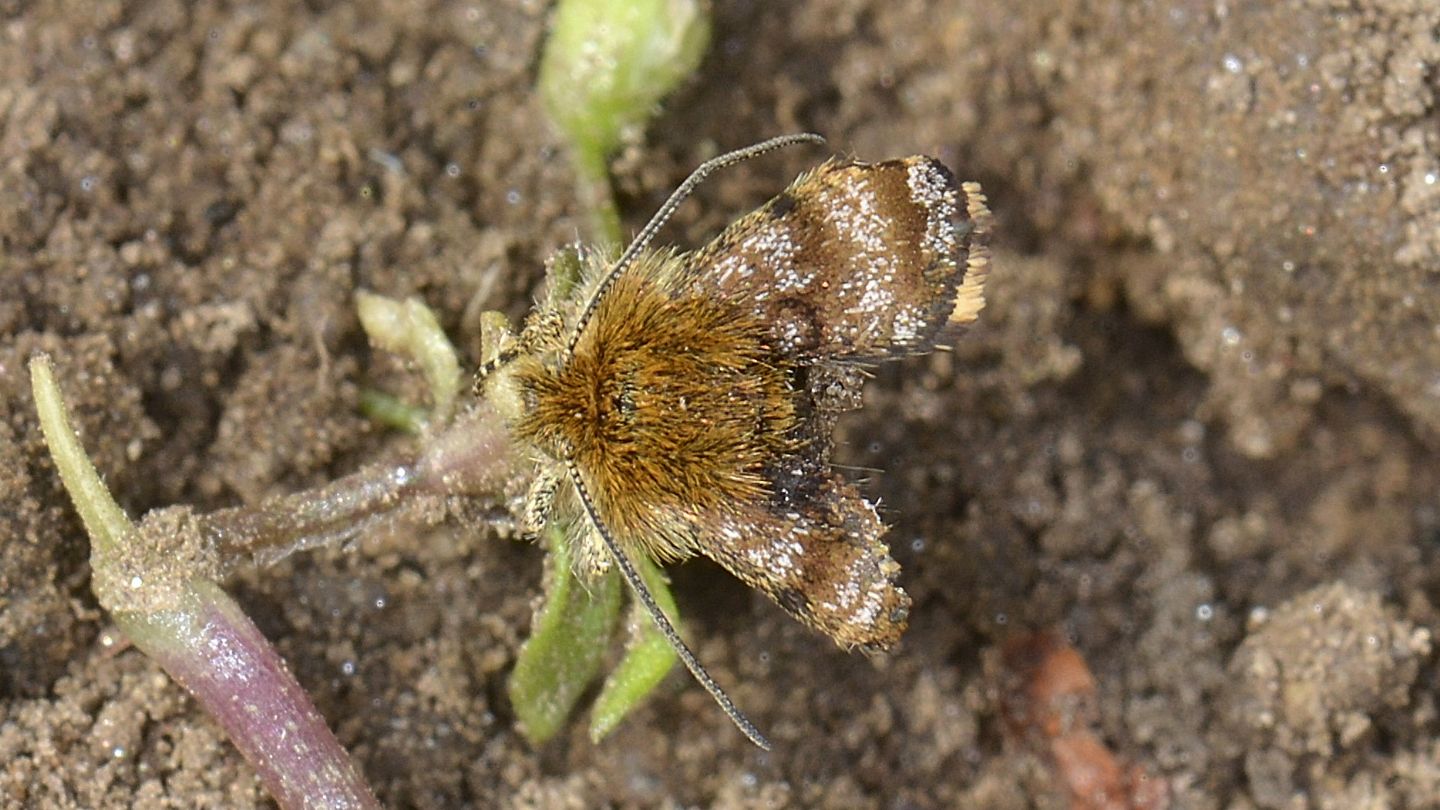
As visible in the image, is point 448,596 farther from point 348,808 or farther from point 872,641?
point 872,641

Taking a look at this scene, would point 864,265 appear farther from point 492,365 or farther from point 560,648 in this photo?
point 560,648

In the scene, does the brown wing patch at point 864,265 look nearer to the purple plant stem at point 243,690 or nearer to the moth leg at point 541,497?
the moth leg at point 541,497

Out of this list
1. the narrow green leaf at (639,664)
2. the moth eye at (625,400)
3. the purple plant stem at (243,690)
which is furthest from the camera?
the narrow green leaf at (639,664)

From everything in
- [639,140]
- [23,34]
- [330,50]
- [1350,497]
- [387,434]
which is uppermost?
[23,34]

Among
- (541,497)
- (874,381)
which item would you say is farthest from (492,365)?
A: (874,381)

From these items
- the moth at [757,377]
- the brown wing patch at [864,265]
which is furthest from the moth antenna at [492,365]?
the brown wing patch at [864,265]

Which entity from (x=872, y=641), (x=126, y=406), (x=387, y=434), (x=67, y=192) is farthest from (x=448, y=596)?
(x=67, y=192)

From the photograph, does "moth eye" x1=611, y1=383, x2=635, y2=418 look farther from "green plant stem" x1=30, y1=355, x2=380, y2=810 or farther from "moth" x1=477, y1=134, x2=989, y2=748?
"green plant stem" x1=30, y1=355, x2=380, y2=810
